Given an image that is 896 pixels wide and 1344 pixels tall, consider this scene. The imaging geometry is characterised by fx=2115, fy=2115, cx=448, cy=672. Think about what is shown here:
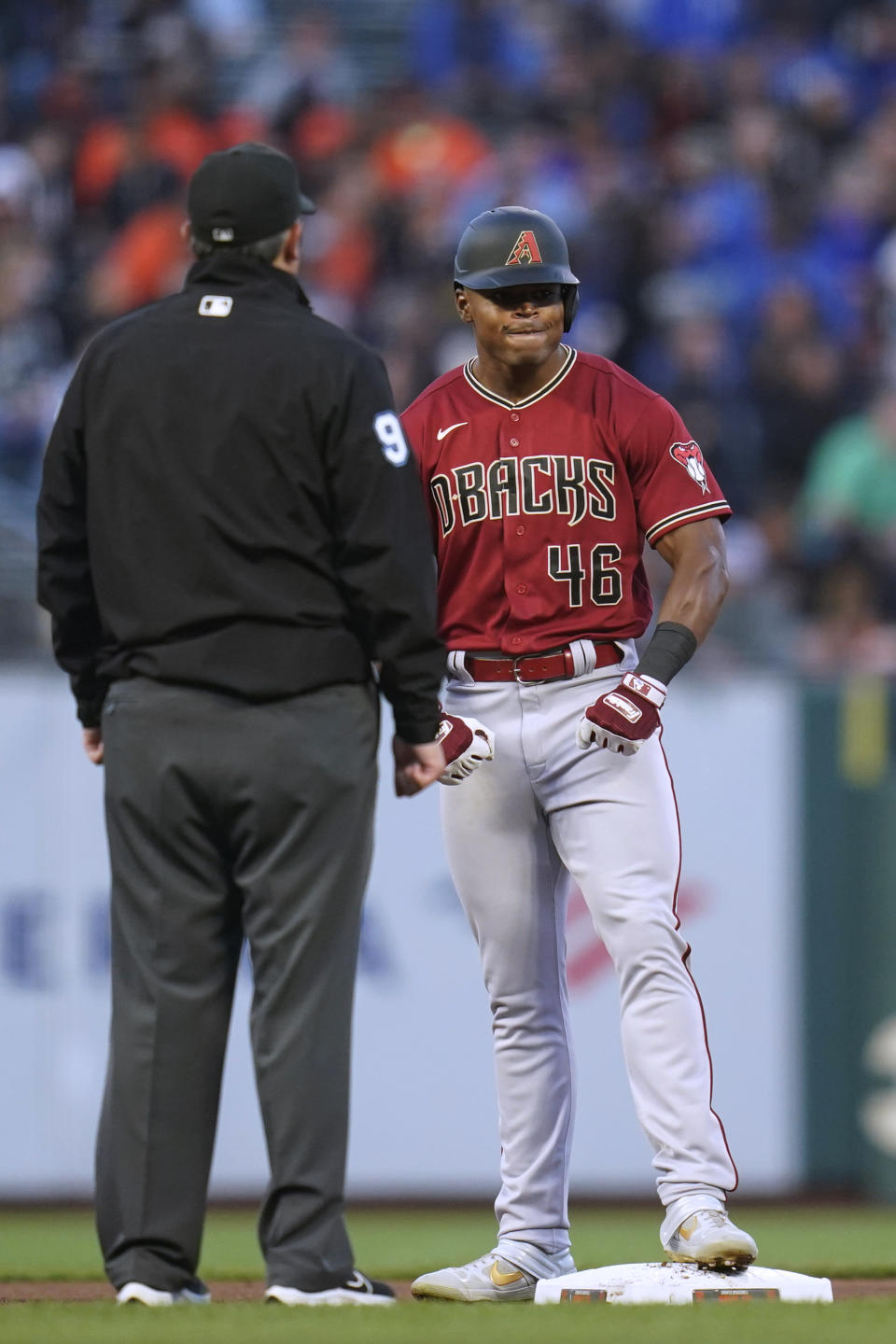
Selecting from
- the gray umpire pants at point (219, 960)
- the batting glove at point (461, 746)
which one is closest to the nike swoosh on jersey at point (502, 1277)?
the gray umpire pants at point (219, 960)

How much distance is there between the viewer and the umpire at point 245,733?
12.0 ft

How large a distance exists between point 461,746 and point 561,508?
54 centimetres

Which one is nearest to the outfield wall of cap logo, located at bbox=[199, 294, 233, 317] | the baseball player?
the baseball player

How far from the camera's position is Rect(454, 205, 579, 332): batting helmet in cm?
431

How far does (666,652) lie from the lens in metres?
4.24

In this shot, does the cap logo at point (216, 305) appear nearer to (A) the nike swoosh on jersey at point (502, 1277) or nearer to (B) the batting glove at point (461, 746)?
(B) the batting glove at point (461, 746)

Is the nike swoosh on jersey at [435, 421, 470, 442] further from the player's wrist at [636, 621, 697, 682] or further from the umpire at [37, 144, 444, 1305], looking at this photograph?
the umpire at [37, 144, 444, 1305]

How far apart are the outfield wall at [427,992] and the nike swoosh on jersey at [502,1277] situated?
2.72m

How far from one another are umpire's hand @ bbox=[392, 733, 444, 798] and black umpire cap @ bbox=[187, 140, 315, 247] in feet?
3.13

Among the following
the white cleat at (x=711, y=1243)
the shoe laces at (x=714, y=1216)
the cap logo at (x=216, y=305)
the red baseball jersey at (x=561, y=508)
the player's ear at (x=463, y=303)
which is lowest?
the white cleat at (x=711, y=1243)

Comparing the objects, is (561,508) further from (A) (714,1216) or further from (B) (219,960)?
(A) (714,1216)

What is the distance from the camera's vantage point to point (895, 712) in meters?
7.27

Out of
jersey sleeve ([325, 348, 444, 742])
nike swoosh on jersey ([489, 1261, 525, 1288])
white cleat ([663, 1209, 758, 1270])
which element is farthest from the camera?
nike swoosh on jersey ([489, 1261, 525, 1288])

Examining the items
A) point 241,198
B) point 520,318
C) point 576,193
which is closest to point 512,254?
point 520,318
